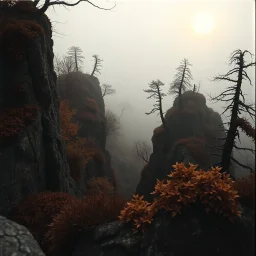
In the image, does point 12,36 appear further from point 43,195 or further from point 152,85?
point 152,85

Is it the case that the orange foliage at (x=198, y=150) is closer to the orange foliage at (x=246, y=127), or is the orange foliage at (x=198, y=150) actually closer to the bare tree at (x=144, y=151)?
the bare tree at (x=144, y=151)

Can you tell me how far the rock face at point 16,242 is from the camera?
6.61m

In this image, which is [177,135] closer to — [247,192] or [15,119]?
[15,119]

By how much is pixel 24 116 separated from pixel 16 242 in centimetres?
769

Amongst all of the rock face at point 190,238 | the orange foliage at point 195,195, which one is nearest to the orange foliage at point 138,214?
the orange foliage at point 195,195

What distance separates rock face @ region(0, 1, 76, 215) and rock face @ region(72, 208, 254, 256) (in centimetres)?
694

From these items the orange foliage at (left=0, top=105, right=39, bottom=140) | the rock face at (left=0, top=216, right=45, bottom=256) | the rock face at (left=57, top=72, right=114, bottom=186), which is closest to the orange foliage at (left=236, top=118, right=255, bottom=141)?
the rock face at (left=0, top=216, right=45, bottom=256)

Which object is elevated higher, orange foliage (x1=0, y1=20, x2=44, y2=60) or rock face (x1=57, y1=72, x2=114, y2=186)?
orange foliage (x1=0, y1=20, x2=44, y2=60)

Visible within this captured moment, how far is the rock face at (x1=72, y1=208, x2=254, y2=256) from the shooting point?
5.46 m

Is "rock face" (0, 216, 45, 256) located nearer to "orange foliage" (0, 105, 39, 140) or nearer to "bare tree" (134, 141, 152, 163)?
"orange foliage" (0, 105, 39, 140)

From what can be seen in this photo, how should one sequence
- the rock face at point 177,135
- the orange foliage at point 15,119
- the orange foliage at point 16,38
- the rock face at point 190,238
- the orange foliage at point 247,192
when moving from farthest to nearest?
the rock face at point 177,135 → the orange foliage at point 16,38 → the orange foliage at point 15,119 → the orange foliage at point 247,192 → the rock face at point 190,238

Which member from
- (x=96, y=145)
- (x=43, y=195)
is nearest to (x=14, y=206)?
(x=43, y=195)

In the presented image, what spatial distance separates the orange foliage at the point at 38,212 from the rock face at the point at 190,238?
455 cm

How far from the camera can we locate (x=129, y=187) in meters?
57.8
